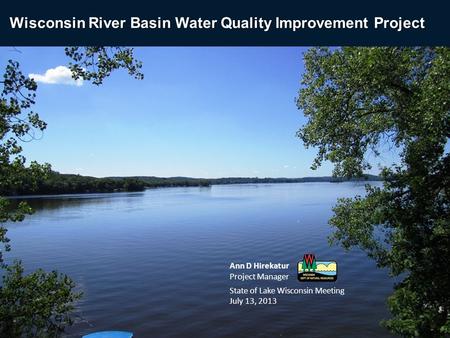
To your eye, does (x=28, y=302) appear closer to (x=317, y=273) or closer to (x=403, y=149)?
(x=403, y=149)

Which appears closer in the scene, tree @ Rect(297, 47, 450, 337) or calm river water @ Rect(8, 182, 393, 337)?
tree @ Rect(297, 47, 450, 337)

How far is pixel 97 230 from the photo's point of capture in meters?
79.5

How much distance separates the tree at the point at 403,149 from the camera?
49.0ft

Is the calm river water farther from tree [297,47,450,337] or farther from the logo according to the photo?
tree [297,47,450,337]

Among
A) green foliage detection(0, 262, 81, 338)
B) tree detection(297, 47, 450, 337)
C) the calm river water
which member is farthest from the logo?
green foliage detection(0, 262, 81, 338)

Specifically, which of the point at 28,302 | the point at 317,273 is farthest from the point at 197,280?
the point at 28,302

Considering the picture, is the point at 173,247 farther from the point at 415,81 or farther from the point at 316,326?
the point at 415,81

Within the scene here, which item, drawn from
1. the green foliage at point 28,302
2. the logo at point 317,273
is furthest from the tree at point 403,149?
the logo at point 317,273

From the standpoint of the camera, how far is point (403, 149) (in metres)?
18.1

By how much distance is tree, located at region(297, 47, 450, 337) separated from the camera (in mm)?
14930

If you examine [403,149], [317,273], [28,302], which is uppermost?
[403,149]

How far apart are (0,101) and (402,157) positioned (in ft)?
51.2

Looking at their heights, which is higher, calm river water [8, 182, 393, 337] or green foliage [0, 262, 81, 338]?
green foliage [0, 262, 81, 338]

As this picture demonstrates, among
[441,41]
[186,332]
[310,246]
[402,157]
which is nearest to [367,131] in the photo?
[402,157]
